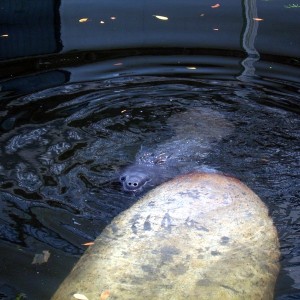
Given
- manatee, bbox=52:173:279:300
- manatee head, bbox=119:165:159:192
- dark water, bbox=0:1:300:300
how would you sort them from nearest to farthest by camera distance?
manatee, bbox=52:173:279:300 < dark water, bbox=0:1:300:300 < manatee head, bbox=119:165:159:192

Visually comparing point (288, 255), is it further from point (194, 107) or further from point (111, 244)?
point (194, 107)

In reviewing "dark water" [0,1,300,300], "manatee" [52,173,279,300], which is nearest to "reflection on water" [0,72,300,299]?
"dark water" [0,1,300,300]

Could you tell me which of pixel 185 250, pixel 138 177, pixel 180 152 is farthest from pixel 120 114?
pixel 185 250

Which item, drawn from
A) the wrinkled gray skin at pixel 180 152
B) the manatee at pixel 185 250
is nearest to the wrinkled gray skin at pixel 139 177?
the wrinkled gray skin at pixel 180 152

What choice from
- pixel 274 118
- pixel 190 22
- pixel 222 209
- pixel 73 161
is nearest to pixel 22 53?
pixel 190 22

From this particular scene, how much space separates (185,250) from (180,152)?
1.84m

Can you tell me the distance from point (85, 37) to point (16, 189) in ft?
12.7

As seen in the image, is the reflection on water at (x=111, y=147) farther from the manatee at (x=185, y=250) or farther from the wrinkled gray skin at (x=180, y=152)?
the manatee at (x=185, y=250)

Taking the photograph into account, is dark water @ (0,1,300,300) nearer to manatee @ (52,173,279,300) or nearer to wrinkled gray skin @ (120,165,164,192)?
wrinkled gray skin @ (120,165,164,192)

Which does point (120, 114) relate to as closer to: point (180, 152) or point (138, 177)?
point (180, 152)

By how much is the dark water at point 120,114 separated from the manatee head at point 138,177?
0.10 metres

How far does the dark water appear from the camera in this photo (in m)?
4.53

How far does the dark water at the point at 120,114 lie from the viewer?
14.9 feet

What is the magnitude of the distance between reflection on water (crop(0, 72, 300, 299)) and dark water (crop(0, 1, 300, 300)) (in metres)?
0.01
